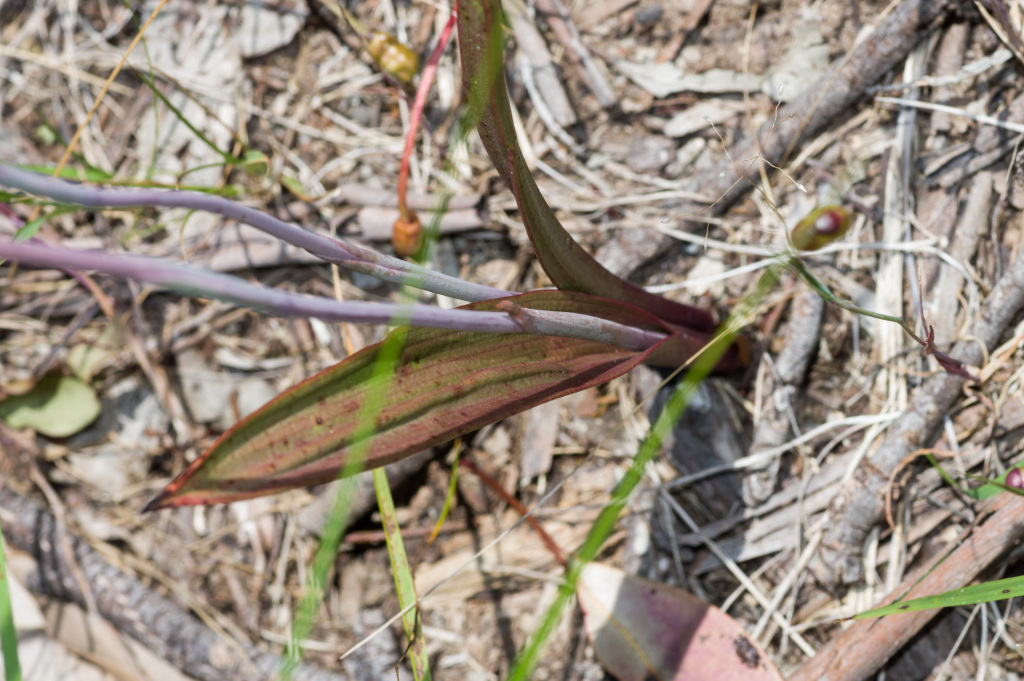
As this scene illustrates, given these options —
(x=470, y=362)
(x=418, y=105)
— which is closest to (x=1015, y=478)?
(x=470, y=362)

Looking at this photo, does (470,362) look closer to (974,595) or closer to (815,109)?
(974,595)

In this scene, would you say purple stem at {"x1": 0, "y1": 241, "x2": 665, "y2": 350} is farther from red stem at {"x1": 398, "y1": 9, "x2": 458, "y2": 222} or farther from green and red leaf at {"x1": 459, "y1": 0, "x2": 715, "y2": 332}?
red stem at {"x1": 398, "y1": 9, "x2": 458, "y2": 222}

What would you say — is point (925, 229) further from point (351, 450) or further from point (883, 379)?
point (351, 450)

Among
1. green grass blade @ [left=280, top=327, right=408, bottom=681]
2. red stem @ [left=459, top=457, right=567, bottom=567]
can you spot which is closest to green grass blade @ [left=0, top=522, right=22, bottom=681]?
green grass blade @ [left=280, top=327, right=408, bottom=681]

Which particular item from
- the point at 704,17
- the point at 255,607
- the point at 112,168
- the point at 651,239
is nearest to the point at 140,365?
the point at 112,168

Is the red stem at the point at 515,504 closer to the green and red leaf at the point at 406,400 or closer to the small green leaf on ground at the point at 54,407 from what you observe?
the green and red leaf at the point at 406,400

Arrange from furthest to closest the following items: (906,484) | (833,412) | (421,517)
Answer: (421,517) → (833,412) → (906,484)
